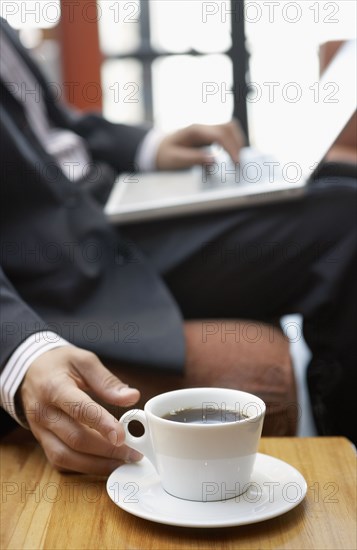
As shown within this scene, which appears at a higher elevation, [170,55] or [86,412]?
[86,412]

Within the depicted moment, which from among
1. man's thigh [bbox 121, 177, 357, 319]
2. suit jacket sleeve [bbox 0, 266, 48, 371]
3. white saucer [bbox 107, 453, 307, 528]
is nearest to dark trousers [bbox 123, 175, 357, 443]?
man's thigh [bbox 121, 177, 357, 319]

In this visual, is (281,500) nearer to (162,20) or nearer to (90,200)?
(90,200)

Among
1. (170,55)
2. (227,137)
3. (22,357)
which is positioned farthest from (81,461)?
(170,55)

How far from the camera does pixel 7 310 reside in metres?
0.74

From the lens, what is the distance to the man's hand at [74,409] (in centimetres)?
63

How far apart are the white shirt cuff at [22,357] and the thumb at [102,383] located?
0.04 m

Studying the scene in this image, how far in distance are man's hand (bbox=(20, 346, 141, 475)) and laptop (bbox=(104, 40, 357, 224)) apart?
1.45ft

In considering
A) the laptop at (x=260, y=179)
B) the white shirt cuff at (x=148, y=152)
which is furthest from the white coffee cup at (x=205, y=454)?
the white shirt cuff at (x=148, y=152)

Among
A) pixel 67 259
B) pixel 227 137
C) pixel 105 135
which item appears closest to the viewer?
pixel 67 259

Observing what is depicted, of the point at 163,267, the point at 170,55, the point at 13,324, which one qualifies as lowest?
the point at 170,55

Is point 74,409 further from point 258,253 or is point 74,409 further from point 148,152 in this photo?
point 148,152

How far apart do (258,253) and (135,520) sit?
0.62 metres

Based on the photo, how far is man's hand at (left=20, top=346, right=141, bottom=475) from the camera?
2.05 ft

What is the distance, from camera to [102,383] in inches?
25.9
